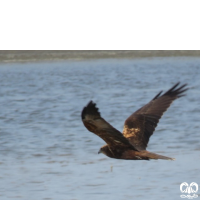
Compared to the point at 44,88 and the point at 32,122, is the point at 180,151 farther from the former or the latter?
the point at 44,88

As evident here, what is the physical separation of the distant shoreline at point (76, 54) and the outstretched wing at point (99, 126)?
99.5 feet

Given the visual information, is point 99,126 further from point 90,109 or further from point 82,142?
point 82,142

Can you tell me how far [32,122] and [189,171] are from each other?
6.44m

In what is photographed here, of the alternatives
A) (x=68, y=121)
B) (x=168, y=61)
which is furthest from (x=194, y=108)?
(x=168, y=61)

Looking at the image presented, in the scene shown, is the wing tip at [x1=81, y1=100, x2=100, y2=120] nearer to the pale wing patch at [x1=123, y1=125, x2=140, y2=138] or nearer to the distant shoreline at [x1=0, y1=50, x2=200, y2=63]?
the pale wing patch at [x1=123, y1=125, x2=140, y2=138]

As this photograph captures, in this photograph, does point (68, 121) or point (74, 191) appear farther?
point (68, 121)

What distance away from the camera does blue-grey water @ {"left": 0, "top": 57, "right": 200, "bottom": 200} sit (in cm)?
891

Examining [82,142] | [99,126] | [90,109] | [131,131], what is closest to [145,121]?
[131,131]

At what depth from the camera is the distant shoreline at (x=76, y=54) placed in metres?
38.3

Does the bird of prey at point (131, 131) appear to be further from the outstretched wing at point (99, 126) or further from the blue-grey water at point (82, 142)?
the blue-grey water at point (82, 142)

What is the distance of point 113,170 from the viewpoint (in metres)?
9.77

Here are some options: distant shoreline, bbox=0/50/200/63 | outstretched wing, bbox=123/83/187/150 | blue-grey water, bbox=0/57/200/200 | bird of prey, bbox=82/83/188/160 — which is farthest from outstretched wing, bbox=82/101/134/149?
distant shoreline, bbox=0/50/200/63

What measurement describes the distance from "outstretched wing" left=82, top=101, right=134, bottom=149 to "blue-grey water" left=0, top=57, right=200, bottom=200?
1.15m

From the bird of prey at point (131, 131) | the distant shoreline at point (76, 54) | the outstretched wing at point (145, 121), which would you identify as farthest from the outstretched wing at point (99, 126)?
the distant shoreline at point (76, 54)
